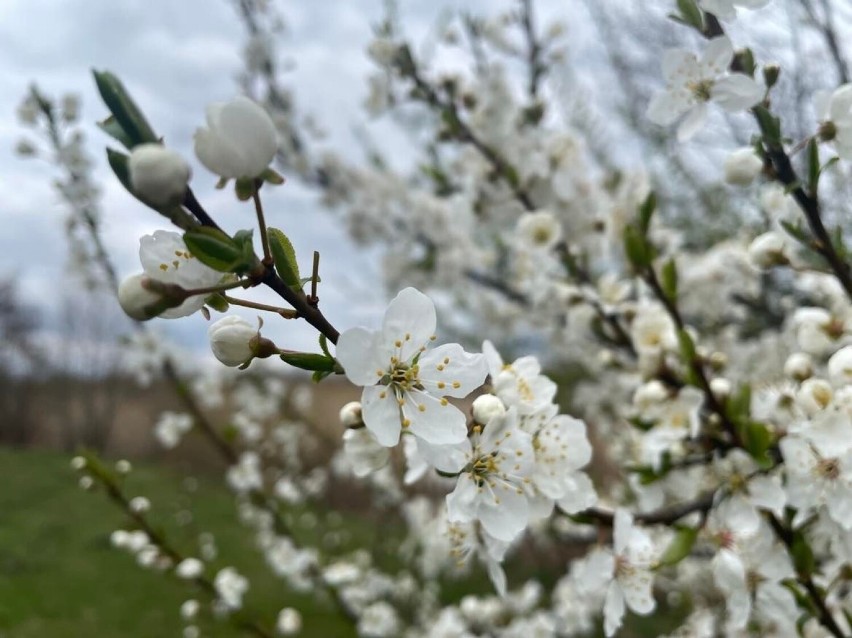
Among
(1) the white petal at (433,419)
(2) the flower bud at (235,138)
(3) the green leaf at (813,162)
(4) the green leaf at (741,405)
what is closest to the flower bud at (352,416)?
(1) the white petal at (433,419)

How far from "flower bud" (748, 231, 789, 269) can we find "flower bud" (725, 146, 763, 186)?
206 mm

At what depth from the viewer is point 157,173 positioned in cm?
46

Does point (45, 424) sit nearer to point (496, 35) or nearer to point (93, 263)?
point (93, 263)

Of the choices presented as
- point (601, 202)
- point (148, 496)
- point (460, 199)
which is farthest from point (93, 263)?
point (148, 496)

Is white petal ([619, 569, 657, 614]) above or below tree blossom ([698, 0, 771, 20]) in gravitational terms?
below

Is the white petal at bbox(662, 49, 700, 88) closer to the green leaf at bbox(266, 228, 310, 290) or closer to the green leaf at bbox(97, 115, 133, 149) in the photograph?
the green leaf at bbox(266, 228, 310, 290)

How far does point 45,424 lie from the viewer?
1418 cm

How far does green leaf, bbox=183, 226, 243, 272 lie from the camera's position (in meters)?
0.50

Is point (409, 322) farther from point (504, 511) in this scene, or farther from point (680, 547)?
point (680, 547)

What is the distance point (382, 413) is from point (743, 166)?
65cm

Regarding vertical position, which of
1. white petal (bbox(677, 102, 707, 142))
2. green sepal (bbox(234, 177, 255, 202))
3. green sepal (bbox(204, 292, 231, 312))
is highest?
green sepal (bbox(234, 177, 255, 202))

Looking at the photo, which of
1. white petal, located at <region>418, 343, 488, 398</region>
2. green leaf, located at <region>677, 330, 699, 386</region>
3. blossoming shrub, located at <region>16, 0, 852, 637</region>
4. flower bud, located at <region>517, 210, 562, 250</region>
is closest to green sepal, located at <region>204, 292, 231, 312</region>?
blossoming shrub, located at <region>16, 0, 852, 637</region>

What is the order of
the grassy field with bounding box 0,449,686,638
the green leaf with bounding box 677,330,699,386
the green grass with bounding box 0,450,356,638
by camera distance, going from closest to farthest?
the green leaf with bounding box 677,330,699,386, the grassy field with bounding box 0,449,686,638, the green grass with bounding box 0,450,356,638

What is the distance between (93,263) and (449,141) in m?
1.64
